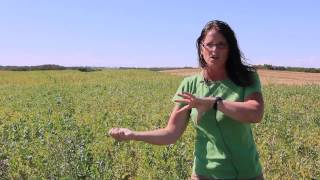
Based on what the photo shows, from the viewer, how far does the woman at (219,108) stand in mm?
3568

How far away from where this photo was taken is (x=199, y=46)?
3.80m

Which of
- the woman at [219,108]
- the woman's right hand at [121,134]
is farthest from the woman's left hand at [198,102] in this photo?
the woman's right hand at [121,134]

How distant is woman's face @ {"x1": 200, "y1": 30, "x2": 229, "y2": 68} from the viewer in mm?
3645

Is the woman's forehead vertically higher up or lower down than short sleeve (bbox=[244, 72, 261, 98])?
higher up

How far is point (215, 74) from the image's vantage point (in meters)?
3.75

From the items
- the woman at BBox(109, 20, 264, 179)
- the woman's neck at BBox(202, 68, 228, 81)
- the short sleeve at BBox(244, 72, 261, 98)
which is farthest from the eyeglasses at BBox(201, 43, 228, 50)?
the short sleeve at BBox(244, 72, 261, 98)

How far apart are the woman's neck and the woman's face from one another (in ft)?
0.20

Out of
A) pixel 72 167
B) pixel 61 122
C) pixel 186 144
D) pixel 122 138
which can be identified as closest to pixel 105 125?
pixel 61 122

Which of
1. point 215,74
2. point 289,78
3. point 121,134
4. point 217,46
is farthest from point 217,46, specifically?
point 289,78

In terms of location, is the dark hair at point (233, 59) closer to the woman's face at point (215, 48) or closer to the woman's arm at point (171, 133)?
the woman's face at point (215, 48)

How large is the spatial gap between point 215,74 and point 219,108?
0.35 m

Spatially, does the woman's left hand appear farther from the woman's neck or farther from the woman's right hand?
the woman's right hand

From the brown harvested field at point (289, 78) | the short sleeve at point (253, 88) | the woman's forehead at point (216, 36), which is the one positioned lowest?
the brown harvested field at point (289, 78)

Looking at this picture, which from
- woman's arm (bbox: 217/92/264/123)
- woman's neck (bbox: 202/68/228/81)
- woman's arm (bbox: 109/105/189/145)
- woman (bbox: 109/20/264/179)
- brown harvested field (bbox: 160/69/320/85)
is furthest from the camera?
brown harvested field (bbox: 160/69/320/85)
